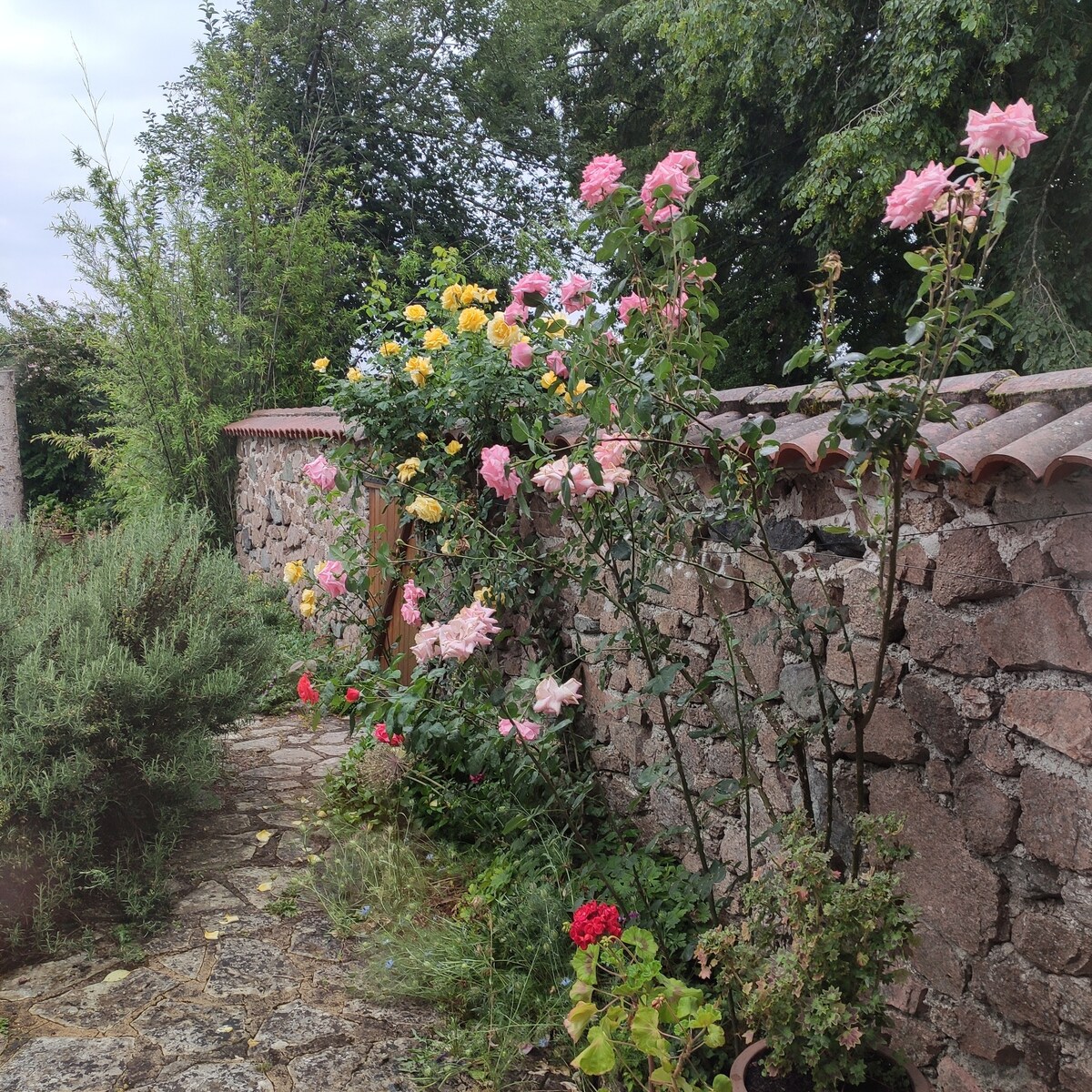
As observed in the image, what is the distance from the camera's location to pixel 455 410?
3.45 meters

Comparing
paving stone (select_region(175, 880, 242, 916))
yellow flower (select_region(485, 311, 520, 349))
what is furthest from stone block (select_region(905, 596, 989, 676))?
paving stone (select_region(175, 880, 242, 916))

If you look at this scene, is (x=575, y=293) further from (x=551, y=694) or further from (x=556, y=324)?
(x=551, y=694)

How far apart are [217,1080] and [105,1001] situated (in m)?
0.58

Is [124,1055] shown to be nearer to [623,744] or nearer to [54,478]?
[623,744]

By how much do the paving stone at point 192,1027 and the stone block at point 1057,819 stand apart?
208 cm

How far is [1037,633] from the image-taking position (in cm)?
172

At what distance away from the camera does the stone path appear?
7.47ft

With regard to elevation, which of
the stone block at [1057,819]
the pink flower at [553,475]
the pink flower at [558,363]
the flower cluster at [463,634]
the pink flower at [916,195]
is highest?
the pink flower at [916,195]

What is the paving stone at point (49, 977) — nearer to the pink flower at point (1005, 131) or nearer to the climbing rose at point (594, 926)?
the climbing rose at point (594, 926)

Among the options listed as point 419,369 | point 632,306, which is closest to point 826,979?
point 632,306

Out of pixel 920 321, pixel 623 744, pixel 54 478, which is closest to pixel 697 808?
pixel 623 744

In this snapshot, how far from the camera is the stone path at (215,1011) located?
2277 millimetres

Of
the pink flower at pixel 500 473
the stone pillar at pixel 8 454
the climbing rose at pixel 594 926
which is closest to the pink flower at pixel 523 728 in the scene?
the climbing rose at pixel 594 926

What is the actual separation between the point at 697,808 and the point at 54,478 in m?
11.8
